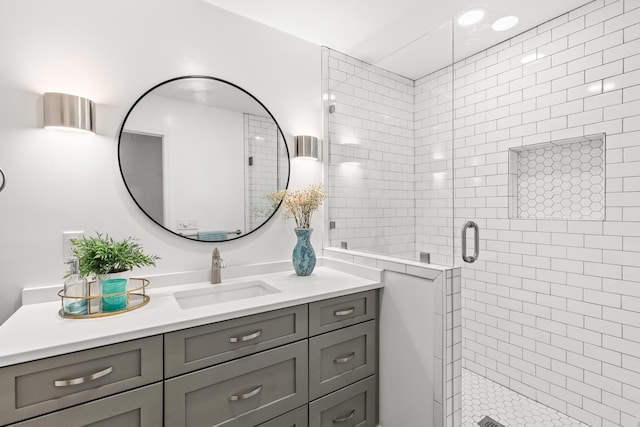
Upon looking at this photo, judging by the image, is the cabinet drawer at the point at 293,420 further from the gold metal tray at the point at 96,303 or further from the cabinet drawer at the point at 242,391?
the gold metal tray at the point at 96,303

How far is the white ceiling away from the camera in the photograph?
1854 mm

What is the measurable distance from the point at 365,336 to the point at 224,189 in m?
1.23

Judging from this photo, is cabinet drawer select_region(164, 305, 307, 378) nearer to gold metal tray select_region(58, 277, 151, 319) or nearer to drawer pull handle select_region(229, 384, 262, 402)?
drawer pull handle select_region(229, 384, 262, 402)

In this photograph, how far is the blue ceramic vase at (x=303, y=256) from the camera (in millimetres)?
2008

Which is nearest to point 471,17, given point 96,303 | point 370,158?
point 370,158

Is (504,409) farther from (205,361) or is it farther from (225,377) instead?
(205,361)

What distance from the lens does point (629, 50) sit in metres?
1.79

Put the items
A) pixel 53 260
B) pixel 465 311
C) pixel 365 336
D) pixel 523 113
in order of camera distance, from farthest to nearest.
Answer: pixel 465 311 < pixel 523 113 < pixel 365 336 < pixel 53 260

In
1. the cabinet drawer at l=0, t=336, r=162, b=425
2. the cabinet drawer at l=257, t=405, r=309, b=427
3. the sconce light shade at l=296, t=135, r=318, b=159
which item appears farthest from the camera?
the sconce light shade at l=296, t=135, r=318, b=159

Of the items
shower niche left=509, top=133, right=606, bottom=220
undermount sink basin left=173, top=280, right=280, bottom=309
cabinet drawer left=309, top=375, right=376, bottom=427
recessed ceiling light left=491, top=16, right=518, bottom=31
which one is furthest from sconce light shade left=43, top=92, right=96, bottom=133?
shower niche left=509, top=133, right=606, bottom=220

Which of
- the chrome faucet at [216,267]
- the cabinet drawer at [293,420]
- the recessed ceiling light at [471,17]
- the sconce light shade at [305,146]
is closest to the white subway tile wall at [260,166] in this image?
the sconce light shade at [305,146]

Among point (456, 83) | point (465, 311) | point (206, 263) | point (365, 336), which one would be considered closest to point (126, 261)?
point (206, 263)

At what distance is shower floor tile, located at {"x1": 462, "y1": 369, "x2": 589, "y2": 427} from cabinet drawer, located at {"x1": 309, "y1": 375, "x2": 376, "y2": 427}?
715 mm

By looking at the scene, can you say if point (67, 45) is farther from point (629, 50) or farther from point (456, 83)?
point (629, 50)
